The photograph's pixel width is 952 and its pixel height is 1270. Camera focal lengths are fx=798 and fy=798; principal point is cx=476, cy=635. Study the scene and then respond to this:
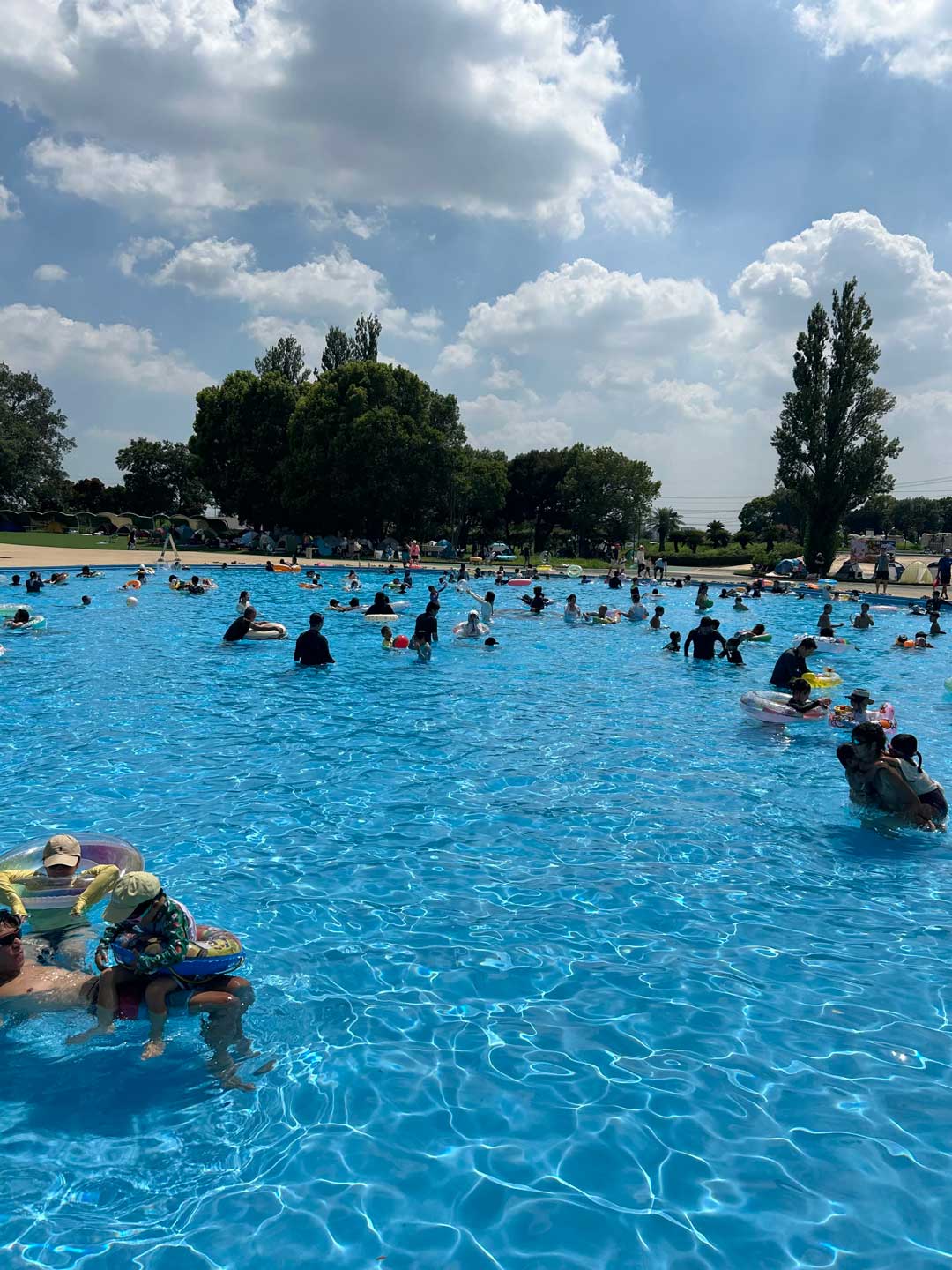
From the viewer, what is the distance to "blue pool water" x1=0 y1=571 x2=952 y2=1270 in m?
3.80

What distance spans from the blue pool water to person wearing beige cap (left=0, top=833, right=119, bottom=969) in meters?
0.79

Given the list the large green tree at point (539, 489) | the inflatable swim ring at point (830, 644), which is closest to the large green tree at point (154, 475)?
the large green tree at point (539, 489)

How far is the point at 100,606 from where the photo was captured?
83.1 ft

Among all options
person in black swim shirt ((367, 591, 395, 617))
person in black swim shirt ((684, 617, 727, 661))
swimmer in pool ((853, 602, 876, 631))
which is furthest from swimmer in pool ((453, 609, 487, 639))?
swimmer in pool ((853, 602, 876, 631))

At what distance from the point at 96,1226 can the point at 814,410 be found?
55.9 m

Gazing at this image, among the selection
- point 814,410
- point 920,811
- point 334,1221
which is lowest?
point 334,1221

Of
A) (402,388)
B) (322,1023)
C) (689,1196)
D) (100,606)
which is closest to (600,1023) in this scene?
(689,1196)

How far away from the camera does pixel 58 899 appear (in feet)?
18.6

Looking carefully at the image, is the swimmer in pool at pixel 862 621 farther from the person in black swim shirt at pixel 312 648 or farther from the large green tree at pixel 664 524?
the large green tree at pixel 664 524

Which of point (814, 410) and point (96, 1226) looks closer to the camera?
point (96, 1226)

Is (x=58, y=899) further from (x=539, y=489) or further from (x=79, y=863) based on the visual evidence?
(x=539, y=489)

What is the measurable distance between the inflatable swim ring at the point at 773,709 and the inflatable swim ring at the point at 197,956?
1005cm

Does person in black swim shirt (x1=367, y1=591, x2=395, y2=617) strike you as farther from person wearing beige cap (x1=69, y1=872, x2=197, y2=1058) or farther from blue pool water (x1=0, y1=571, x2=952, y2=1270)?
person wearing beige cap (x1=69, y1=872, x2=197, y2=1058)

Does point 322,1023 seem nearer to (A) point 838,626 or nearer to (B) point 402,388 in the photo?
(A) point 838,626
